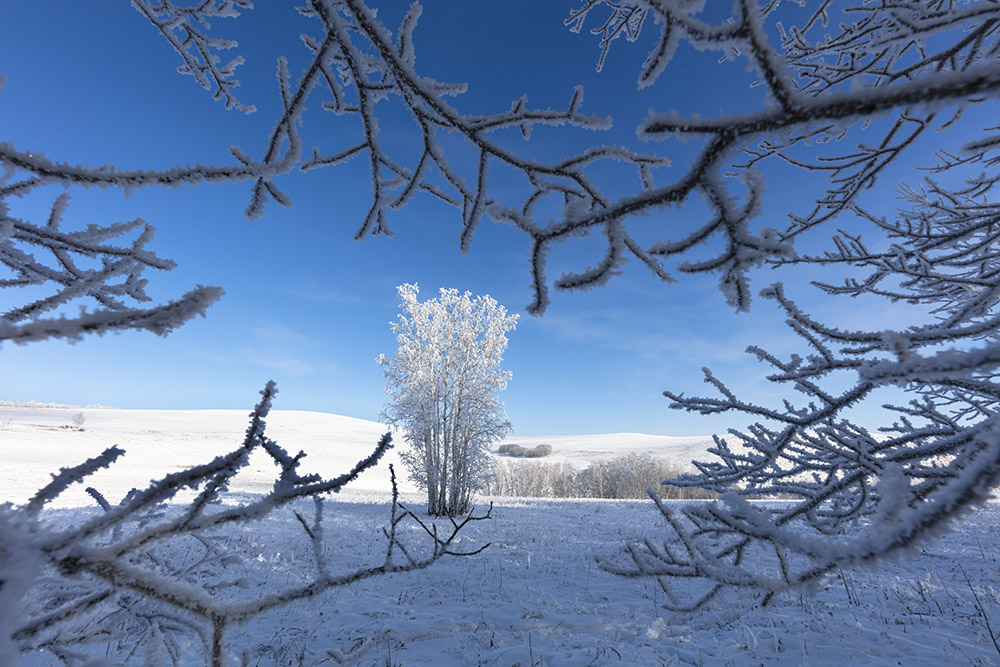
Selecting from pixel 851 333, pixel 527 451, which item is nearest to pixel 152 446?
pixel 527 451

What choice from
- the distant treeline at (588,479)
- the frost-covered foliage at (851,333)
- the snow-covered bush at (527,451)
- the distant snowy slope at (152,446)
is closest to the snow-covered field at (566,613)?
the frost-covered foliage at (851,333)

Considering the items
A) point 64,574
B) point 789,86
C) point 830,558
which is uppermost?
point 789,86

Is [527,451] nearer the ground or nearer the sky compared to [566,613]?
nearer the sky

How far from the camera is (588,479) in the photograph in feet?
73.8

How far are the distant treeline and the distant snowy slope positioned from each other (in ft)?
9.36

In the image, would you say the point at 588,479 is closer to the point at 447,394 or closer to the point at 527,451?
the point at 447,394

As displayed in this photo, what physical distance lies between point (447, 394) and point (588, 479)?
12.4 metres

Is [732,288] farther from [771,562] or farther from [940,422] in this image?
[771,562]

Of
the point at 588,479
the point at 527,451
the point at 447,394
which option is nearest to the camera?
the point at 447,394

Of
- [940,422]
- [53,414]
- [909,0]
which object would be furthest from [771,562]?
[53,414]

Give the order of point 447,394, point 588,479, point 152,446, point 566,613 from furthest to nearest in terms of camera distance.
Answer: point 152,446
point 588,479
point 447,394
point 566,613

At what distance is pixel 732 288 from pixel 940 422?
2.33 m

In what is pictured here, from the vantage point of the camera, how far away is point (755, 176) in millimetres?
846

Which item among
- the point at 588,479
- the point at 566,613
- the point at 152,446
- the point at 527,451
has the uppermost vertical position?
the point at 527,451
